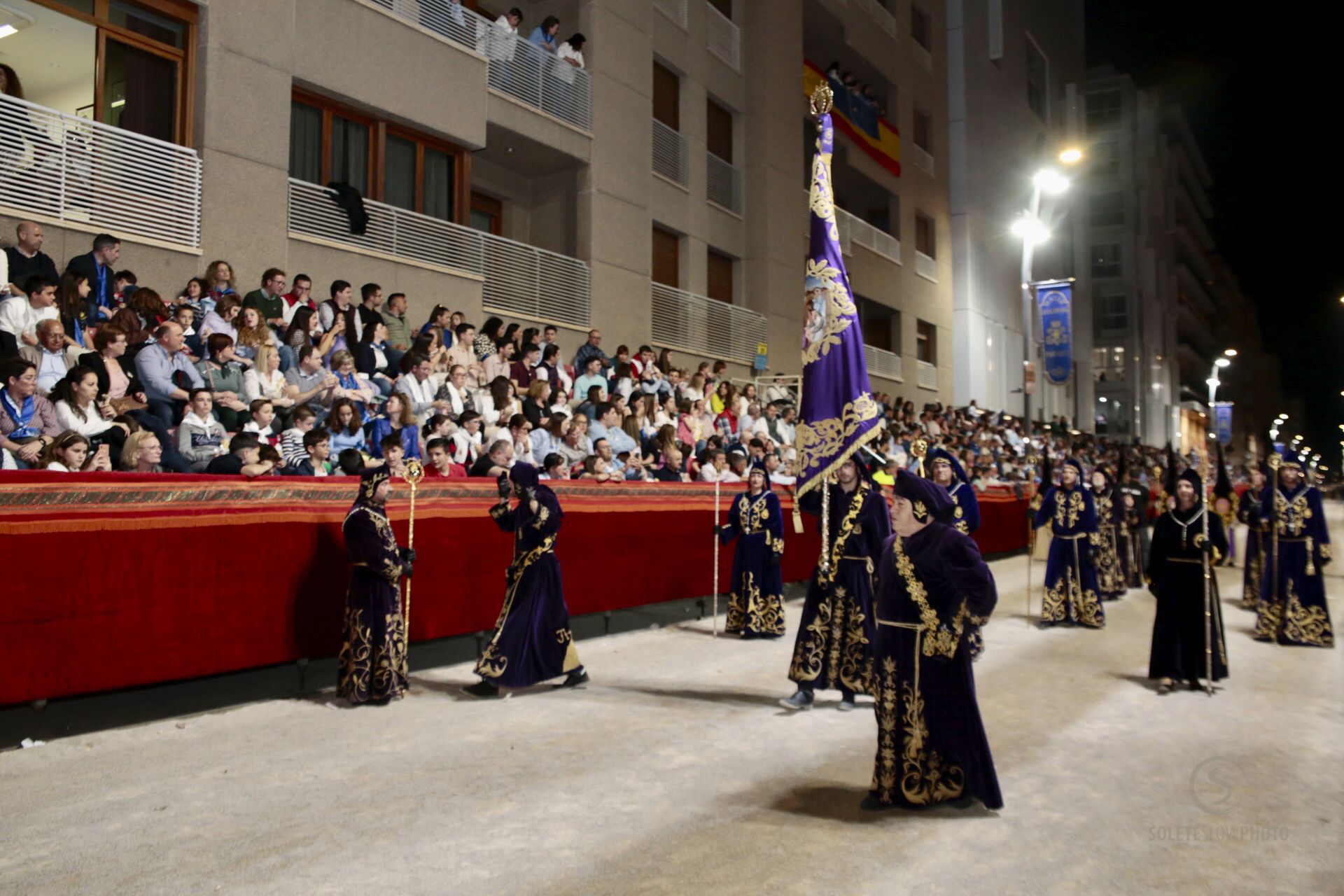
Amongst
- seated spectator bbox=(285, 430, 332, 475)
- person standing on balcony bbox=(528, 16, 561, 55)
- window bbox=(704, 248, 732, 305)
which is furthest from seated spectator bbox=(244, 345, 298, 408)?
window bbox=(704, 248, 732, 305)

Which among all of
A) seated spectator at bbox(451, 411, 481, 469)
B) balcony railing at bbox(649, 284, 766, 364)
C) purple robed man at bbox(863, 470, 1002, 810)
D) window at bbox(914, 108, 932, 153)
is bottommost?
purple robed man at bbox(863, 470, 1002, 810)

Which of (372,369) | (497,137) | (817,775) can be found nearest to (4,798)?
(817,775)

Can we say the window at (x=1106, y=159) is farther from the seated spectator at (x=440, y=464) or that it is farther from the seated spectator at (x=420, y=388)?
the seated spectator at (x=440, y=464)

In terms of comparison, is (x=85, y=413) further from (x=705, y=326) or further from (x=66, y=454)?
(x=705, y=326)

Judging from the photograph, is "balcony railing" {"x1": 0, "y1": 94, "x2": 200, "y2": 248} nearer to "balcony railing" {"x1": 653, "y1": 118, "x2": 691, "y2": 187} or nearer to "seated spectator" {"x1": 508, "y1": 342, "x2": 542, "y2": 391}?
"seated spectator" {"x1": 508, "y1": 342, "x2": 542, "y2": 391}

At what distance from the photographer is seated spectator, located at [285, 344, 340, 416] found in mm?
10477

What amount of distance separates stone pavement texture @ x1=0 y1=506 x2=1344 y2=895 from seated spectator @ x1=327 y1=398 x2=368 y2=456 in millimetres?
3096

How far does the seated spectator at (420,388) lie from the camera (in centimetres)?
1140

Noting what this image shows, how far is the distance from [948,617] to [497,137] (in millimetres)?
15251

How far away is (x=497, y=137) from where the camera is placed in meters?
17.9

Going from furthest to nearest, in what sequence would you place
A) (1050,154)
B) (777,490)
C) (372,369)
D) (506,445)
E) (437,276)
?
(1050,154), (437,276), (777,490), (372,369), (506,445)

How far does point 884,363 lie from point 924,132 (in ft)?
32.1

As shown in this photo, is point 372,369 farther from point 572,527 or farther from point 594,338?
point 594,338

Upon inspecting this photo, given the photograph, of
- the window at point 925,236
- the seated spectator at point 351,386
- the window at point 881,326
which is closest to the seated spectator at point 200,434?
the seated spectator at point 351,386
